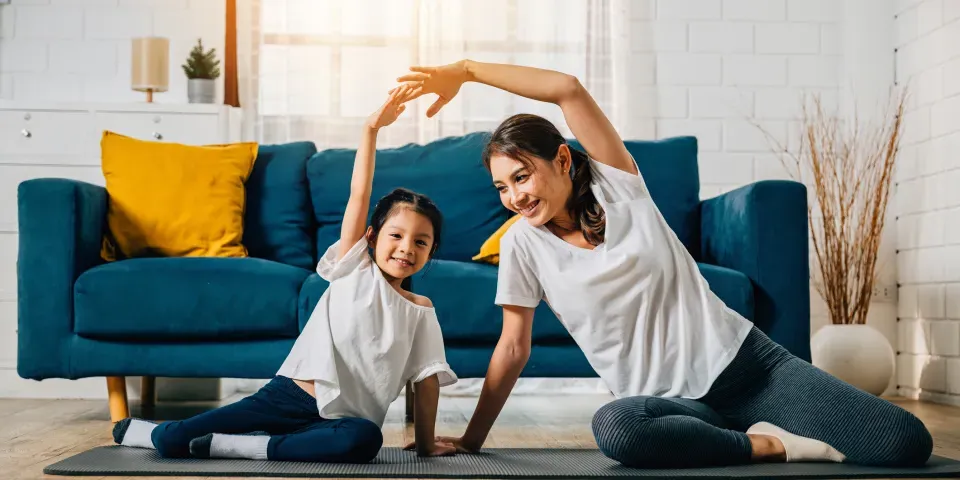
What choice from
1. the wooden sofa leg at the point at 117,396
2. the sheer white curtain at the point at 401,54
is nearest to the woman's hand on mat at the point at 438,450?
the wooden sofa leg at the point at 117,396

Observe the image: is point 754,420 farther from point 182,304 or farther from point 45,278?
point 45,278

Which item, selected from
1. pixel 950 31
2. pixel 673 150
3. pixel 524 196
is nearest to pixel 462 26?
pixel 673 150

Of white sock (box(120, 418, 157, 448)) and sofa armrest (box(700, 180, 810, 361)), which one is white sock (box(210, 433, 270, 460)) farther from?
sofa armrest (box(700, 180, 810, 361))

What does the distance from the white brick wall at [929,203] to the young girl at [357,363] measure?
230 centimetres

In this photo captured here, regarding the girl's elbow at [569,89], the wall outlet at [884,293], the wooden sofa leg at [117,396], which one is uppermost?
the girl's elbow at [569,89]

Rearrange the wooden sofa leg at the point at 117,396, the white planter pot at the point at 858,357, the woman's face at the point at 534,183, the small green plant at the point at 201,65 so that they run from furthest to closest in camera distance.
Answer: the small green plant at the point at 201,65 < the white planter pot at the point at 858,357 < the wooden sofa leg at the point at 117,396 < the woman's face at the point at 534,183

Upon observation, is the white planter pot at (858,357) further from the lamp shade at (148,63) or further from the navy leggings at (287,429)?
the lamp shade at (148,63)

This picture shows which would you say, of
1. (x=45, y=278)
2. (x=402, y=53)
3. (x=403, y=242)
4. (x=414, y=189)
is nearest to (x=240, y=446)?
(x=403, y=242)

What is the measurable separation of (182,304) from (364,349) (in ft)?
3.02

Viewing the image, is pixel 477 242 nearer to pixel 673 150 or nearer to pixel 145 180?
pixel 673 150

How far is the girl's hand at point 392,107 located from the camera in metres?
1.66

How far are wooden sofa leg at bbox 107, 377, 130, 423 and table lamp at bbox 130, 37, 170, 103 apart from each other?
54.0 inches

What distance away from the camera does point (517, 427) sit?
2.63 m

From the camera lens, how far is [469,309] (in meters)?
2.50
